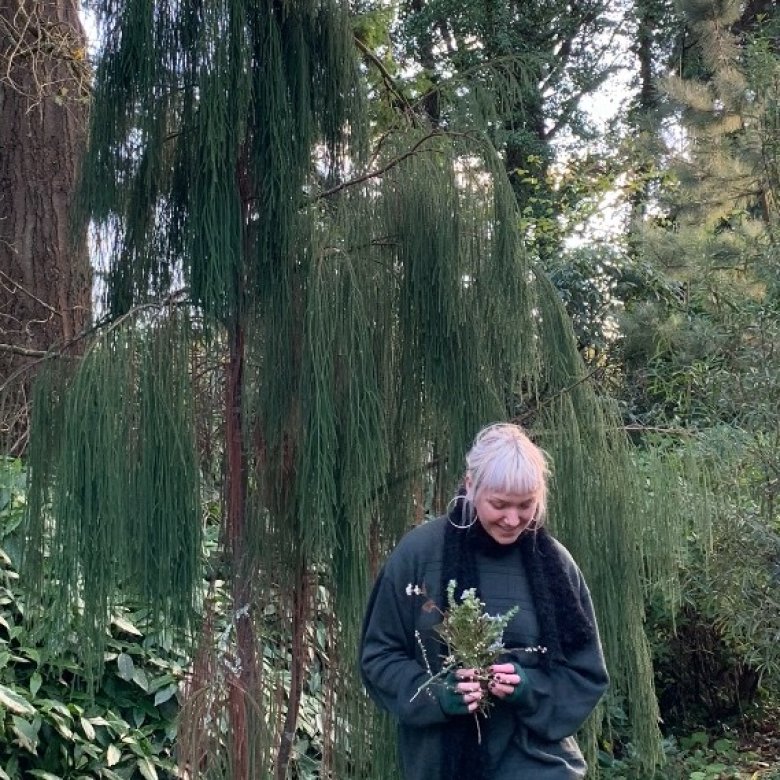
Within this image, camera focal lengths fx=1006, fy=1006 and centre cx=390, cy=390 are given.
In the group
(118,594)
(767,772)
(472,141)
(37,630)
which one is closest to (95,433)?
(118,594)

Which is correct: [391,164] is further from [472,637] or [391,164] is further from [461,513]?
[472,637]

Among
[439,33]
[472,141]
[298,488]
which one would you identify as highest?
[439,33]

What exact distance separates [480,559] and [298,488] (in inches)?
15.7

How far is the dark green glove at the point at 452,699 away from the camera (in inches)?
65.6

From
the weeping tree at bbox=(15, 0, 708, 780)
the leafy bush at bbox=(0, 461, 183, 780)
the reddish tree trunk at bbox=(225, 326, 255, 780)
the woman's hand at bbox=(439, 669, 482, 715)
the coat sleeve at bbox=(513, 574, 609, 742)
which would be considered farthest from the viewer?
the leafy bush at bbox=(0, 461, 183, 780)

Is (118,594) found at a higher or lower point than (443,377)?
lower

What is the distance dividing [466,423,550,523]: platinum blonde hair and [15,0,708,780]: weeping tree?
0.27 m

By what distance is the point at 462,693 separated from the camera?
1.66 metres

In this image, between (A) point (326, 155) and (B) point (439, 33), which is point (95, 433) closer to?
(A) point (326, 155)

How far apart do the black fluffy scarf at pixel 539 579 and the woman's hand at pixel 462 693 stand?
10 centimetres

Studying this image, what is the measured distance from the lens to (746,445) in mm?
3365

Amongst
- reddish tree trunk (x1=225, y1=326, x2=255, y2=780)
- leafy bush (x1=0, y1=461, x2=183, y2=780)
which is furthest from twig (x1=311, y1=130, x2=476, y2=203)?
leafy bush (x1=0, y1=461, x2=183, y2=780)

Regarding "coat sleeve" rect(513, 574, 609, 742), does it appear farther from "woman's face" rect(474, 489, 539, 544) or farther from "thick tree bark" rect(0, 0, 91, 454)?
"thick tree bark" rect(0, 0, 91, 454)

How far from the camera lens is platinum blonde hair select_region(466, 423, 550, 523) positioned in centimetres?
174
